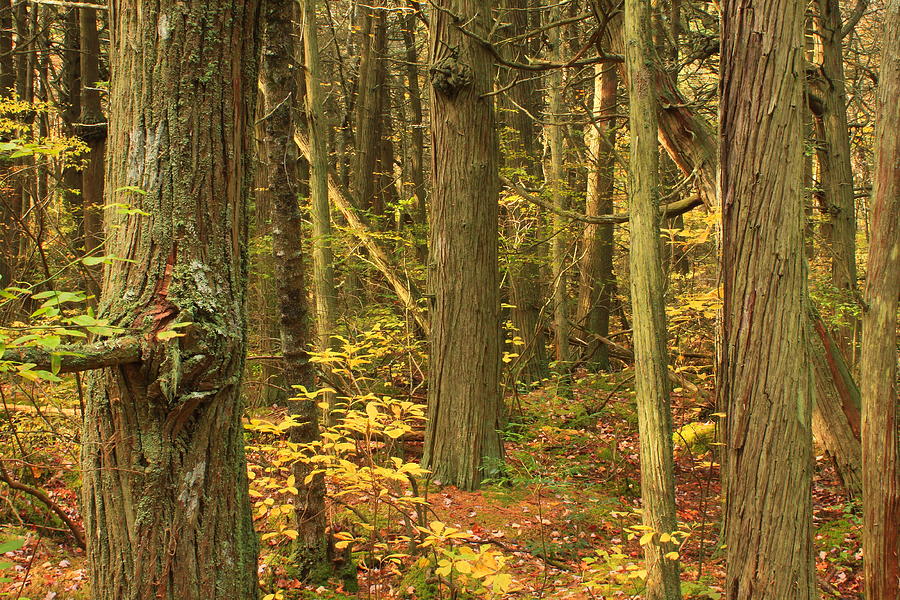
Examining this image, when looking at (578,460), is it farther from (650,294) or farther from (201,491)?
(201,491)

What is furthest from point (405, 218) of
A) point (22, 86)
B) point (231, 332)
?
point (231, 332)

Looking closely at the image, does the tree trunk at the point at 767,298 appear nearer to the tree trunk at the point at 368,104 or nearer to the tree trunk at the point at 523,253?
the tree trunk at the point at 523,253

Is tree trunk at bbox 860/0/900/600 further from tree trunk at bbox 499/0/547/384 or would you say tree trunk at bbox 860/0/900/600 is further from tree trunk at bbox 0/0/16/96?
tree trunk at bbox 0/0/16/96

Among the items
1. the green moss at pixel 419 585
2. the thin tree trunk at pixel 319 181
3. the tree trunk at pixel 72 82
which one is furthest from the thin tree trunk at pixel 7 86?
the green moss at pixel 419 585

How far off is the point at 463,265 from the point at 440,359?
3.39 feet

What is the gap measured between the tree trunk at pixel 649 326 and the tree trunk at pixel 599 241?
757 centimetres

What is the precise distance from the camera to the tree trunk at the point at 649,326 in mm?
4031

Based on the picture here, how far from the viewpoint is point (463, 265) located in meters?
6.73

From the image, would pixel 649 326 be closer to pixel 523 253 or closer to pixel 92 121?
pixel 523 253

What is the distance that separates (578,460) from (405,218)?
8423 mm

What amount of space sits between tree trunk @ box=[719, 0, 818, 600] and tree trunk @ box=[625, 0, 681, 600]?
41 cm

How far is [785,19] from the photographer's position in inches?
142

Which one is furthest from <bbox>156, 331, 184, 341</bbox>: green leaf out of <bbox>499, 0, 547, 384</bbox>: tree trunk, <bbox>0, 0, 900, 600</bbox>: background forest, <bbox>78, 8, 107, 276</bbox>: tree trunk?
<bbox>78, 8, 107, 276</bbox>: tree trunk

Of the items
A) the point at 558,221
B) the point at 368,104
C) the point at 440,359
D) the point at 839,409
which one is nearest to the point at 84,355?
the point at 440,359
